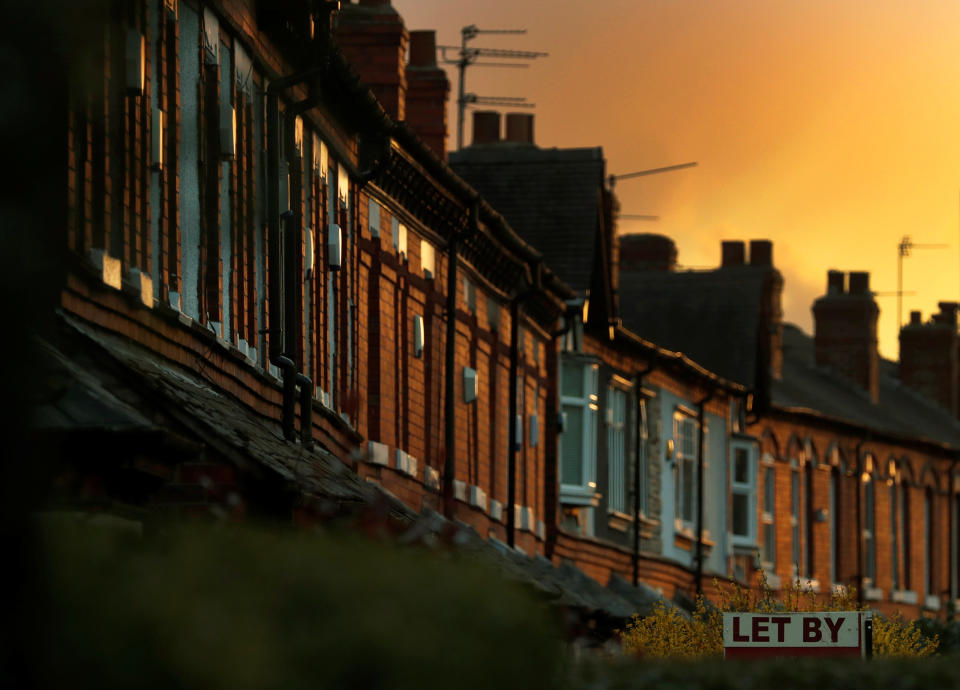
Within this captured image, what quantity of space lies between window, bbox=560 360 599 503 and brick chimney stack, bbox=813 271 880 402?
2172cm

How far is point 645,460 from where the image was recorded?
131 ft

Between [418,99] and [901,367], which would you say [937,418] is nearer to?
[901,367]

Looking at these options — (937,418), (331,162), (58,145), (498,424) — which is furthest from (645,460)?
(58,145)

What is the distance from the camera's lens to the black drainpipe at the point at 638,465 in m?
37.3

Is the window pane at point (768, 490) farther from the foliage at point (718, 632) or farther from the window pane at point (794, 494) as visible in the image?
the foliage at point (718, 632)

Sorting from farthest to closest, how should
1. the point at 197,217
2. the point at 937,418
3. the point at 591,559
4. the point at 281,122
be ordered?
the point at 937,418, the point at 591,559, the point at 281,122, the point at 197,217

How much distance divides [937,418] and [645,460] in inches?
910

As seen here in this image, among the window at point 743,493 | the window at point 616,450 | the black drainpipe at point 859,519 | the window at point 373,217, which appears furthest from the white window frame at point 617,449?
the black drainpipe at point 859,519

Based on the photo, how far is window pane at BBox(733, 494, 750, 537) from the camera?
152 feet

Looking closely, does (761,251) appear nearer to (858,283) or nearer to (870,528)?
(858,283)

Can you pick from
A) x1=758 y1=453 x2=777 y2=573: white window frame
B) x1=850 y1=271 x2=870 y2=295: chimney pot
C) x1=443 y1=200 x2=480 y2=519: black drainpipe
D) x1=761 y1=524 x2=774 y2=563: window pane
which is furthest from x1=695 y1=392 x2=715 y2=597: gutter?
x1=443 y1=200 x2=480 y2=519: black drainpipe

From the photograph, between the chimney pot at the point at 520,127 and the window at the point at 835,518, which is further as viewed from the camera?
the window at the point at 835,518

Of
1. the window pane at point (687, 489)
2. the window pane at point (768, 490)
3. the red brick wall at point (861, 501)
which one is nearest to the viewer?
the window pane at point (687, 489)

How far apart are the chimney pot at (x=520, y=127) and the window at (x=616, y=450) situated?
4572mm
